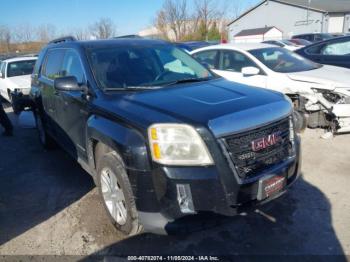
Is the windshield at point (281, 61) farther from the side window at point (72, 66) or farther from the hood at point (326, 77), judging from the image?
the side window at point (72, 66)

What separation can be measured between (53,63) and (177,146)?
3065mm

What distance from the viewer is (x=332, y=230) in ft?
10.4

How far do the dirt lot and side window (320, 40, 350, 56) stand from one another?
13.3 feet

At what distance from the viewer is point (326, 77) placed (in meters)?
5.69

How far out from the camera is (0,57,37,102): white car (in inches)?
362

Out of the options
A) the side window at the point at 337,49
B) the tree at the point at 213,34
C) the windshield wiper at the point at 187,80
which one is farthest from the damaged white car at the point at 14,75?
the tree at the point at 213,34

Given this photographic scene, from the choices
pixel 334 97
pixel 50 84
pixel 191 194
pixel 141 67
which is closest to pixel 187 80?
pixel 141 67

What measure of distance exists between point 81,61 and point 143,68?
0.69m

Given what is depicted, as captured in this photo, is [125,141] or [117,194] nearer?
[125,141]

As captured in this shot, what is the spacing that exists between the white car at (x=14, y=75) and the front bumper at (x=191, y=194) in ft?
24.7

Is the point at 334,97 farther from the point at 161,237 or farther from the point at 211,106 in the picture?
the point at 161,237

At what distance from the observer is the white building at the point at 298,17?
38.7m

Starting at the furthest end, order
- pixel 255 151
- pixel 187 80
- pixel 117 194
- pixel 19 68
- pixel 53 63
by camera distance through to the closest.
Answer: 1. pixel 19 68
2. pixel 53 63
3. pixel 187 80
4. pixel 117 194
5. pixel 255 151

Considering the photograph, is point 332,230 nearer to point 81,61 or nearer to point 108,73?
point 108,73
